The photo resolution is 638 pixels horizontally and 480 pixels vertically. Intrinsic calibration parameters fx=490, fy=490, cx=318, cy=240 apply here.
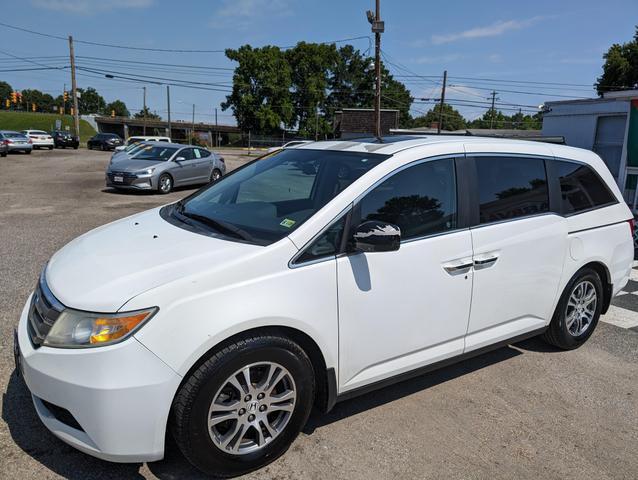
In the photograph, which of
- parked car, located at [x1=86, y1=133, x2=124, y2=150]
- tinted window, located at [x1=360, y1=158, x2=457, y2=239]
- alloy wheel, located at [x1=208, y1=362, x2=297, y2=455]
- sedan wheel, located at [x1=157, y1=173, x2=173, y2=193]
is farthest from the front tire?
parked car, located at [x1=86, y1=133, x2=124, y2=150]

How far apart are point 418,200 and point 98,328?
200cm

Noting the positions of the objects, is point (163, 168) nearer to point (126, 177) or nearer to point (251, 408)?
point (126, 177)

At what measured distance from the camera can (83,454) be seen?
269cm

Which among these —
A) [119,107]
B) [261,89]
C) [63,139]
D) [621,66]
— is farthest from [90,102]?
[621,66]

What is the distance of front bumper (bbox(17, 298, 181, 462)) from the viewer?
7.19ft

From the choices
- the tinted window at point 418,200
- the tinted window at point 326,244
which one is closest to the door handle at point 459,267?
the tinted window at point 418,200

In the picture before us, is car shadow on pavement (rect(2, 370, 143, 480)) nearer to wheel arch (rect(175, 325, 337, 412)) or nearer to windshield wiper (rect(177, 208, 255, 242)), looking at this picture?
wheel arch (rect(175, 325, 337, 412))

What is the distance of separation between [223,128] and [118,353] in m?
103

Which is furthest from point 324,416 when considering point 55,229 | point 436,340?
point 55,229

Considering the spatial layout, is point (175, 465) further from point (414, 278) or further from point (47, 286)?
point (414, 278)

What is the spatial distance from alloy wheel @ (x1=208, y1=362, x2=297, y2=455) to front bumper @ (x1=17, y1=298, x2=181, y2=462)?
0.28m

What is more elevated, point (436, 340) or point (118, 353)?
point (118, 353)

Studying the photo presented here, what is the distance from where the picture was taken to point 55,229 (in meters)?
8.65

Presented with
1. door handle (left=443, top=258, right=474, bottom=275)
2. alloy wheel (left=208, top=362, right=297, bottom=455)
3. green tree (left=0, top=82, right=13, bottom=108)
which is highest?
green tree (left=0, top=82, right=13, bottom=108)
